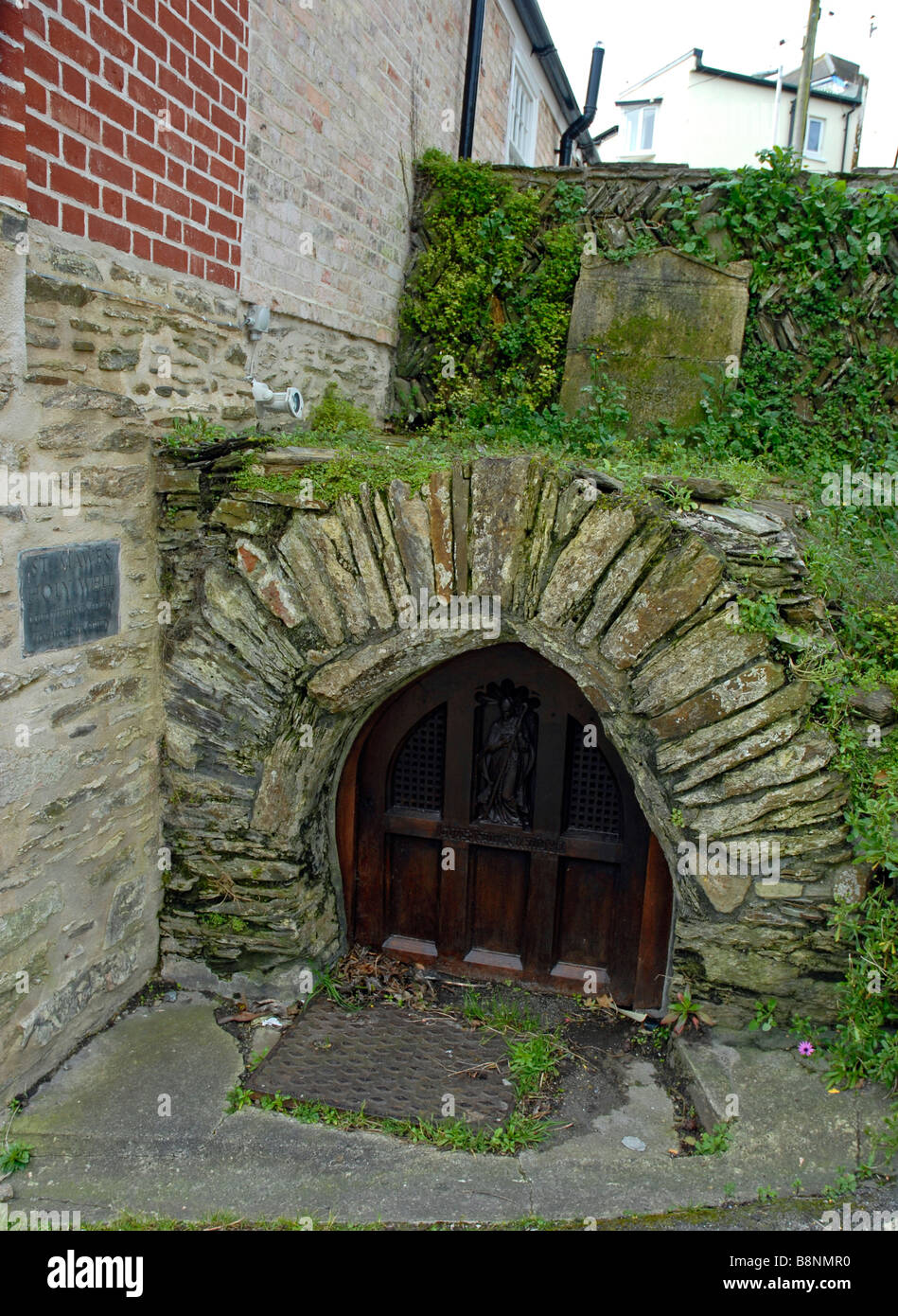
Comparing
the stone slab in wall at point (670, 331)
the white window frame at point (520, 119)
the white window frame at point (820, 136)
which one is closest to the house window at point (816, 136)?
the white window frame at point (820, 136)

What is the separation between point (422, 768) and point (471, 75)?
597 cm

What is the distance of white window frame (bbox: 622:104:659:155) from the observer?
970 inches

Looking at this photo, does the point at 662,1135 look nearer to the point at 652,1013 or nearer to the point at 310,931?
the point at 652,1013

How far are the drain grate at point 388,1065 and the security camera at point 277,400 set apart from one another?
2914 mm

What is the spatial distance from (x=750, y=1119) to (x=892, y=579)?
224cm

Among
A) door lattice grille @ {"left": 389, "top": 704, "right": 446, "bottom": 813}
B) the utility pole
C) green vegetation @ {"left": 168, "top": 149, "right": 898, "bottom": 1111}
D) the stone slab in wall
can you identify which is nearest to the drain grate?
door lattice grille @ {"left": 389, "top": 704, "right": 446, "bottom": 813}

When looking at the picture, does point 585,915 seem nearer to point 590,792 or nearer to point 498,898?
point 498,898

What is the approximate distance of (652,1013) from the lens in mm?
4203

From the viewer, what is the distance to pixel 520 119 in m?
9.95

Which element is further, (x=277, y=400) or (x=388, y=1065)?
(x=277, y=400)

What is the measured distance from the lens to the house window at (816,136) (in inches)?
869

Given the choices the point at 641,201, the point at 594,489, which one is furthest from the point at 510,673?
the point at 641,201

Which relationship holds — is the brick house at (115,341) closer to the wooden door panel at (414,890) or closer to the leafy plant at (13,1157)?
the leafy plant at (13,1157)

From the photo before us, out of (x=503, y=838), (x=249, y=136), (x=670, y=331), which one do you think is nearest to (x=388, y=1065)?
(x=503, y=838)
